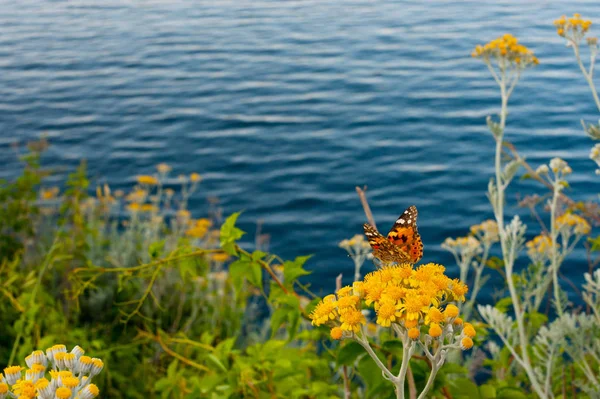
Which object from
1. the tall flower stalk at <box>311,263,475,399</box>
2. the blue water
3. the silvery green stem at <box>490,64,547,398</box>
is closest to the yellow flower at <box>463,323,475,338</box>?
the tall flower stalk at <box>311,263,475,399</box>

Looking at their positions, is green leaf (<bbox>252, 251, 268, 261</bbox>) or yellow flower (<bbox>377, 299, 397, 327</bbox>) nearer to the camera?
yellow flower (<bbox>377, 299, 397, 327</bbox>)

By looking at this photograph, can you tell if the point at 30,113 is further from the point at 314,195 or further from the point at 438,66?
the point at 438,66

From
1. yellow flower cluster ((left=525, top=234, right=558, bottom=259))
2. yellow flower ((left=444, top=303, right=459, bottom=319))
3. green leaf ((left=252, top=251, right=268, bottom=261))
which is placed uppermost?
yellow flower ((left=444, top=303, right=459, bottom=319))

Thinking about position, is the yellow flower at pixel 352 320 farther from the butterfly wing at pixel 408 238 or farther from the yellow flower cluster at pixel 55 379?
the yellow flower cluster at pixel 55 379

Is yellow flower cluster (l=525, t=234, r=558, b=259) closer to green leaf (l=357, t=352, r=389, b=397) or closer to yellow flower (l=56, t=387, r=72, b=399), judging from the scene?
green leaf (l=357, t=352, r=389, b=397)

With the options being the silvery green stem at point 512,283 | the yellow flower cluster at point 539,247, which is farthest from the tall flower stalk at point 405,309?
the yellow flower cluster at point 539,247

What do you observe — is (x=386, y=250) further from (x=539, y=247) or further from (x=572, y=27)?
(x=572, y=27)

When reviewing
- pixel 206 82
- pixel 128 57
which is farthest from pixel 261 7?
pixel 206 82
